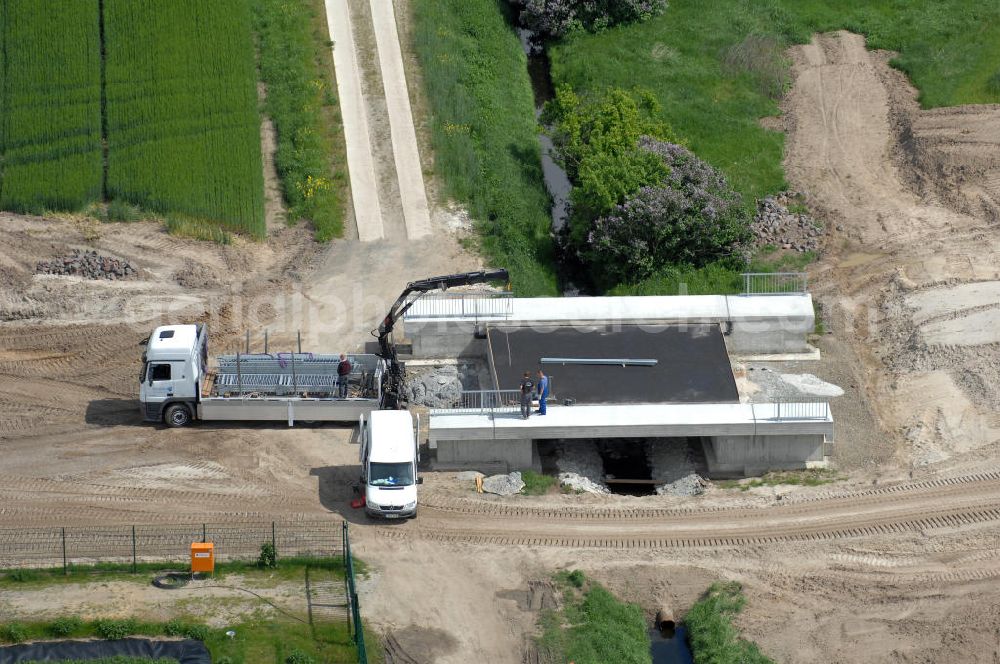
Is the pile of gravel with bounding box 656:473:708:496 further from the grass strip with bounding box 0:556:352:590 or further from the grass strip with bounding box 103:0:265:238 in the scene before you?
the grass strip with bounding box 103:0:265:238

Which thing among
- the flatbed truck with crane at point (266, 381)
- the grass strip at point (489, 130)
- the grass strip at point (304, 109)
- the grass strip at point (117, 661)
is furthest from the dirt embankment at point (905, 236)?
the grass strip at point (117, 661)

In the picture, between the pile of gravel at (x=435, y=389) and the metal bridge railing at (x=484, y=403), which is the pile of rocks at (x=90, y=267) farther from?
the metal bridge railing at (x=484, y=403)

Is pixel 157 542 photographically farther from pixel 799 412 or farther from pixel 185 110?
pixel 185 110

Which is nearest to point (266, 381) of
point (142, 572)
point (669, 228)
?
point (142, 572)

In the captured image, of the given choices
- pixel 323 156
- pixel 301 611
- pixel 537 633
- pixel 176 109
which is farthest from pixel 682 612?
pixel 176 109

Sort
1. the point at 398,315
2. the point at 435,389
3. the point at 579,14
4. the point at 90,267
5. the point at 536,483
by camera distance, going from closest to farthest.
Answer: the point at 536,483
the point at 398,315
the point at 435,389
the point at 90,267
the point at 579,14

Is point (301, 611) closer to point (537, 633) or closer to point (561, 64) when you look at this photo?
point (537, 633)
